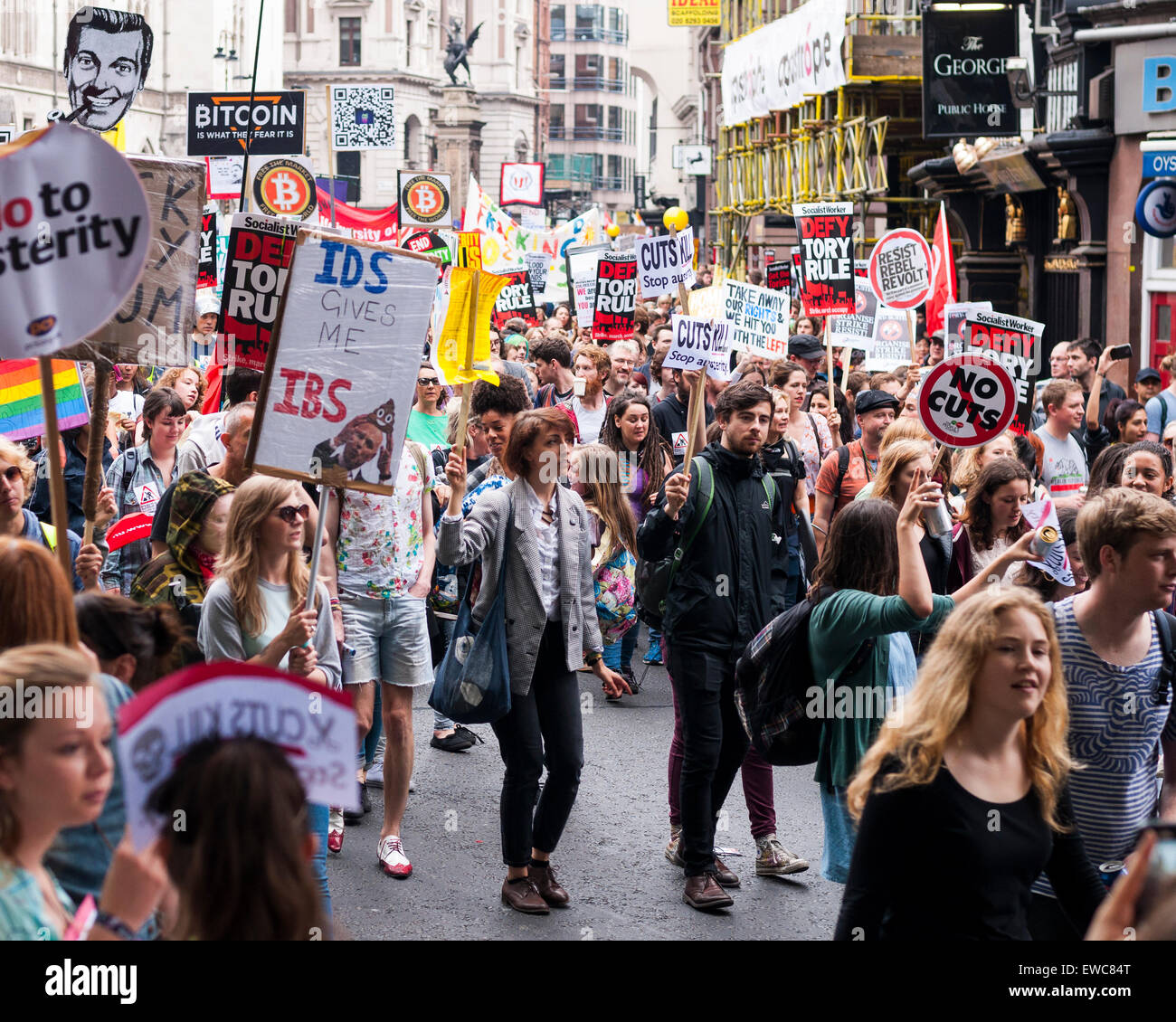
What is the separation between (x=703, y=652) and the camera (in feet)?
20.6

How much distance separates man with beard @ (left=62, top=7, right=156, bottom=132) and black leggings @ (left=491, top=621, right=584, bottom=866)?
217 inches

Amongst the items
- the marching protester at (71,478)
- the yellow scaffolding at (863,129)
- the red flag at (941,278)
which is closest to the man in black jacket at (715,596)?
the marching protester at (71,478)

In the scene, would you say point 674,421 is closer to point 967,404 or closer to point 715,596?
point 967,404

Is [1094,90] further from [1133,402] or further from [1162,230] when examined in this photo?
[1133,402]

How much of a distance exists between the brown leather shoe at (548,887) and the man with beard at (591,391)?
551 centimetres

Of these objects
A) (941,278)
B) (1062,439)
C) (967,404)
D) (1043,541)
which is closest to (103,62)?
(967,404)

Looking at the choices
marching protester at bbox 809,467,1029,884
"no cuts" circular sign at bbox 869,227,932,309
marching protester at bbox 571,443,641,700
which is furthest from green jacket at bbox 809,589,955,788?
"no cuts" circular sign at bbox 869,227,932,309

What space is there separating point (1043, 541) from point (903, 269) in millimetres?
9997

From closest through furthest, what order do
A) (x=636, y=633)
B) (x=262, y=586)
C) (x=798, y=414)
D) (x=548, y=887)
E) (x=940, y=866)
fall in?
(x=940, y=866) → (x=262, y=586) → (x=548, y=887) → (x=636, y=633) → (x=798, y=414)

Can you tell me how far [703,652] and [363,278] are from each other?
1.95 metres

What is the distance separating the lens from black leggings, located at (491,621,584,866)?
614 centimetres

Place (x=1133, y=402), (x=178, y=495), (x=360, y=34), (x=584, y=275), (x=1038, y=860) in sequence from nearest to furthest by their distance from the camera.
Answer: (x=1038, y=860), (x=178, y=495), (x=1133, y=402), (x=584, y=275), (x=360, y=34)

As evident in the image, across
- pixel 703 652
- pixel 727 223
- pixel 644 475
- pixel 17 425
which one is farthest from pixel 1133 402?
pixel 727 223

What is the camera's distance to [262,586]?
517 cm
